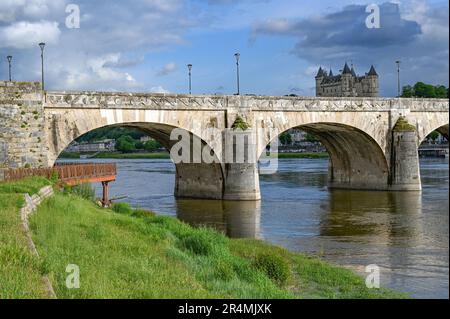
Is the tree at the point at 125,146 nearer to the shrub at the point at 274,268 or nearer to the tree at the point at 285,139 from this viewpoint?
the tree at the point at 285,139

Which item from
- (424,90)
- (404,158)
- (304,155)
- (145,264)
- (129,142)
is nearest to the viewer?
(145,264)

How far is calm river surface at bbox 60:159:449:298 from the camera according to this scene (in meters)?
18.2

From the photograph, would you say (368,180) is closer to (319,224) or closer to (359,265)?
(319,224)

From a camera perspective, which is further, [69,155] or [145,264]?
[69,155]

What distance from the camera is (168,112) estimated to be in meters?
35.7

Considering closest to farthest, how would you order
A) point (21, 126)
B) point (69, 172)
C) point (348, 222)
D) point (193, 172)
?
point (21, 126) < point (69, 172) < point (348, 222) < point (193, 172)

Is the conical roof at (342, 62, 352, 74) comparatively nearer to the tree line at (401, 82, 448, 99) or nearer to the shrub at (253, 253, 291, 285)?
the tree line at (401, 82, 448, 99)

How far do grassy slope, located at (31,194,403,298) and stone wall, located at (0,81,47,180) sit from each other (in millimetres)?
9022

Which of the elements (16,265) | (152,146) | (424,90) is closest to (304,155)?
(424,90)

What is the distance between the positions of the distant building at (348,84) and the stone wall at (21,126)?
111630 millimetres

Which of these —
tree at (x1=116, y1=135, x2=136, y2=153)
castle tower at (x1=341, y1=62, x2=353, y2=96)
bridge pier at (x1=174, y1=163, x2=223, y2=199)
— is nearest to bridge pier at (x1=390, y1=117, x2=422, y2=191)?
bridge pier at (x1=174, y1=163, x2=223, y2=199)

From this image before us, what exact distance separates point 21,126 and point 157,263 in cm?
1903

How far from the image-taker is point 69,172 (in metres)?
30.1

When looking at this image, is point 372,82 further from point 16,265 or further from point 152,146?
point 16,265
